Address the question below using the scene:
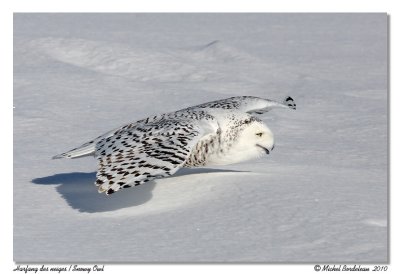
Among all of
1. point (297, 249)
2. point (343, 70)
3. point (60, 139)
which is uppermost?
point (343, 70)

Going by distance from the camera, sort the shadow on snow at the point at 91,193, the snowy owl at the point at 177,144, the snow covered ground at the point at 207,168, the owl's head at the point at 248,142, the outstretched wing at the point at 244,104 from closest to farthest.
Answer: the snow covered ground at the point at 207,168
the snowy owl at the point at 177,144
the shadow on snow at the point at 91,193
the owl's head at the point at 248,142
the outstretched wing at the point at 244,104

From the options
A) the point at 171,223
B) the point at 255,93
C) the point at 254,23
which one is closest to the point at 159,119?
the point at 171,223

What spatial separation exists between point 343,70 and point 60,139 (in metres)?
6.12

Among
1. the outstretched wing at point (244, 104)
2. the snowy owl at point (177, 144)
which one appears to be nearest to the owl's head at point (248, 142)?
the snowy owl at point (177, 144)

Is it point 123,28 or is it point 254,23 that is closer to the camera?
point 123,28

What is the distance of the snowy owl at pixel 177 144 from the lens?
5.92m

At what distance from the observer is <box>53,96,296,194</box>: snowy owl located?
592 cm

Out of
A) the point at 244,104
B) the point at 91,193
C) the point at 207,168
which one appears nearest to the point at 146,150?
the point at 91,193

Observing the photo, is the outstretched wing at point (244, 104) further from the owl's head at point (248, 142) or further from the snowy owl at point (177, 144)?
the owl's head at point (248, 142)

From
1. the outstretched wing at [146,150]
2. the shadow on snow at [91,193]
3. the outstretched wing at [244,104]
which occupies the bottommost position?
the shadow on snow at [91,193]

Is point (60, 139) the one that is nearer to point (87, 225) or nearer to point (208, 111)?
point (208, 111)

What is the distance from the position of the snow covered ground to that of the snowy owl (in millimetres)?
216

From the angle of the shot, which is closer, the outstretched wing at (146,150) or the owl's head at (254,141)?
the outstretched wing at (146,150)

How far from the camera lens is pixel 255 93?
1213 centimetres
